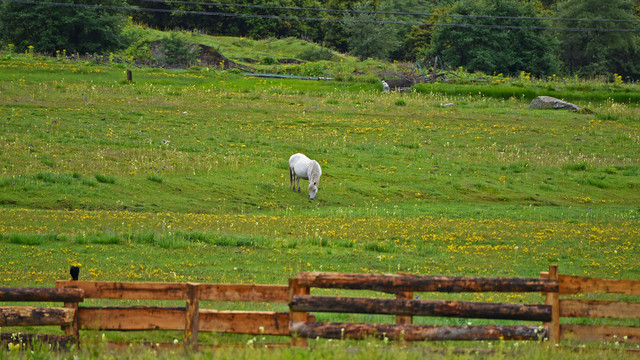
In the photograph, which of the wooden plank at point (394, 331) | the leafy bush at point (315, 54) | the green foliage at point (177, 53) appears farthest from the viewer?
the leafy bush at point (315, 54)

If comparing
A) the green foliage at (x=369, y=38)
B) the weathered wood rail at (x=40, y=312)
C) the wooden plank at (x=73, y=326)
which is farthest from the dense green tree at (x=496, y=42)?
the weathered wood rail at (x=40, y=312)

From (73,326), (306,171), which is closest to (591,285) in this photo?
(73,326)

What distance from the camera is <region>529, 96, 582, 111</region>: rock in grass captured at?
55.8 metres

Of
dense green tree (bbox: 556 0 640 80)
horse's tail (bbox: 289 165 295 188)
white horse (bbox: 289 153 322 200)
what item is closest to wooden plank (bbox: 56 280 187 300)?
white horse (bbox: 289 153 322 200)

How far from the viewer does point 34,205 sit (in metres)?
25.8

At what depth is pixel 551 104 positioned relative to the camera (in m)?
55.9

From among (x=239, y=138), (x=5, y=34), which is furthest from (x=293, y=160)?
(x=5, y=34)

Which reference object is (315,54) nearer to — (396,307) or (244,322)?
(244,322)

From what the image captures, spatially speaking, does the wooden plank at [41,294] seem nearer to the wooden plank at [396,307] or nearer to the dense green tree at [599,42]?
the wooden plank at [396,307]

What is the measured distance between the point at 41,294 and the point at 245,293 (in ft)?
9.26

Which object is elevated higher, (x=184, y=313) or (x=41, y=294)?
(x=41, y=294)

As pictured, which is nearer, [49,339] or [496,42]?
[49,339]

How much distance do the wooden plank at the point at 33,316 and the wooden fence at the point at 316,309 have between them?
0.01 m

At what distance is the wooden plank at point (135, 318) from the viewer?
9.51 metres
